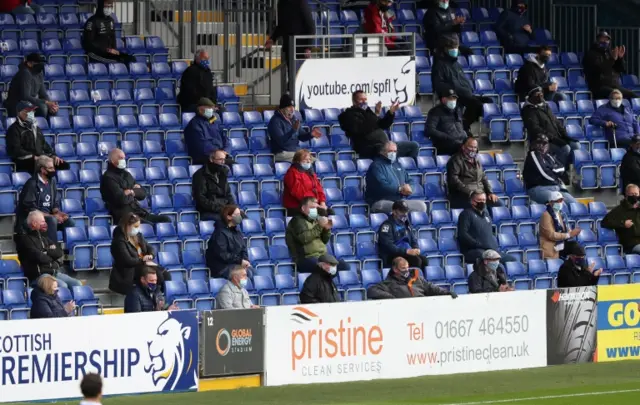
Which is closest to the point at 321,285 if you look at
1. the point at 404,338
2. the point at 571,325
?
the point at 404,338

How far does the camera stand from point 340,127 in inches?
976

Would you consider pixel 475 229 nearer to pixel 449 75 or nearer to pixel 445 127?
pixel 445 127

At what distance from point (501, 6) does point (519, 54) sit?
2156 millimetres

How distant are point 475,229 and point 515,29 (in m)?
6.98

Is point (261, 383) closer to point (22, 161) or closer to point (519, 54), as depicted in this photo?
point (22, 161)

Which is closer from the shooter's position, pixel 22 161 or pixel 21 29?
pixel 22 161

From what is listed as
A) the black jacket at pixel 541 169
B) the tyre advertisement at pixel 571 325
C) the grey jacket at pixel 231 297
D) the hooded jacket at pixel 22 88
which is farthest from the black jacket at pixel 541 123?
the hooded jacket at pixel 22 88

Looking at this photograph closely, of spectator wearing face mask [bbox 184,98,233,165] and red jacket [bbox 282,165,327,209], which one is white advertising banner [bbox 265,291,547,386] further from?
spectator wearing face mask [bbox 184,98,233,165]

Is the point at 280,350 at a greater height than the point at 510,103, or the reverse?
the point at 510,103

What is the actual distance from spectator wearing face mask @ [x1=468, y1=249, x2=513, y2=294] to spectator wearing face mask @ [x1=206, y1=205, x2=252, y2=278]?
316cm

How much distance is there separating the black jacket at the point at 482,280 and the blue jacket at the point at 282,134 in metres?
3.66

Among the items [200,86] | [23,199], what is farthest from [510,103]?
[23,199]

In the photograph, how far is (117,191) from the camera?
20.8 metres

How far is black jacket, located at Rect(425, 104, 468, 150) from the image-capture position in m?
24.9
